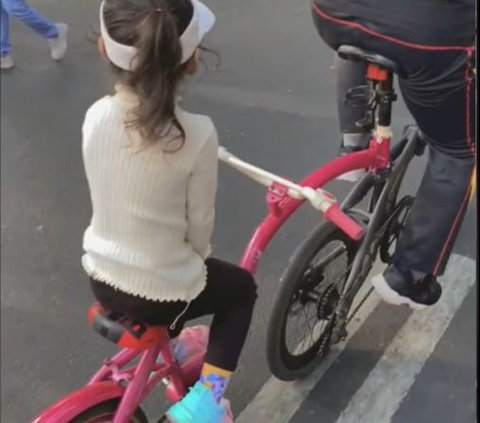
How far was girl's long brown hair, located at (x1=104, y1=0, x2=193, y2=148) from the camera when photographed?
1738mm

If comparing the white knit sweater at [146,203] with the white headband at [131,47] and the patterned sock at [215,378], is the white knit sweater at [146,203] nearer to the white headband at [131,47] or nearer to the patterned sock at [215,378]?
the white headband at [131,47]

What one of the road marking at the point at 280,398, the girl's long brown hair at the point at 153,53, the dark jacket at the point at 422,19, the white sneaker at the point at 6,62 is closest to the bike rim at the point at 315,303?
the road marking at the point at 280,398

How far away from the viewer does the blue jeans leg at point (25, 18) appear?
17.3 ft

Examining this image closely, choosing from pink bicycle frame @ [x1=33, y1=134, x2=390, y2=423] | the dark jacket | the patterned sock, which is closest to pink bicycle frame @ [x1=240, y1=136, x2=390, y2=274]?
pink bicycle frame @ [x1=33, y1=134, x2=390, y2=423]

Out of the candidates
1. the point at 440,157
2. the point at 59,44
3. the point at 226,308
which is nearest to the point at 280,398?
the point at 226,308

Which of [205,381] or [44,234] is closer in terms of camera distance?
[205,381]

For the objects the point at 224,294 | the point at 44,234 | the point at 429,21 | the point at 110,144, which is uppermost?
the point at 429,21

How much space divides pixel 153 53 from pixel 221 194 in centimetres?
230

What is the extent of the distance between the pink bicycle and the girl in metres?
0.13

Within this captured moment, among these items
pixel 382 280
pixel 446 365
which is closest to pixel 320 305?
pixel 382 280

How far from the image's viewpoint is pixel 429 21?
219cm

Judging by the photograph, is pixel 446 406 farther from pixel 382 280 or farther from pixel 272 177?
pixel 272 177

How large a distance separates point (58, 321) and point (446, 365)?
171cm

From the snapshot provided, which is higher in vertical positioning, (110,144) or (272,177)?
(110,144)
